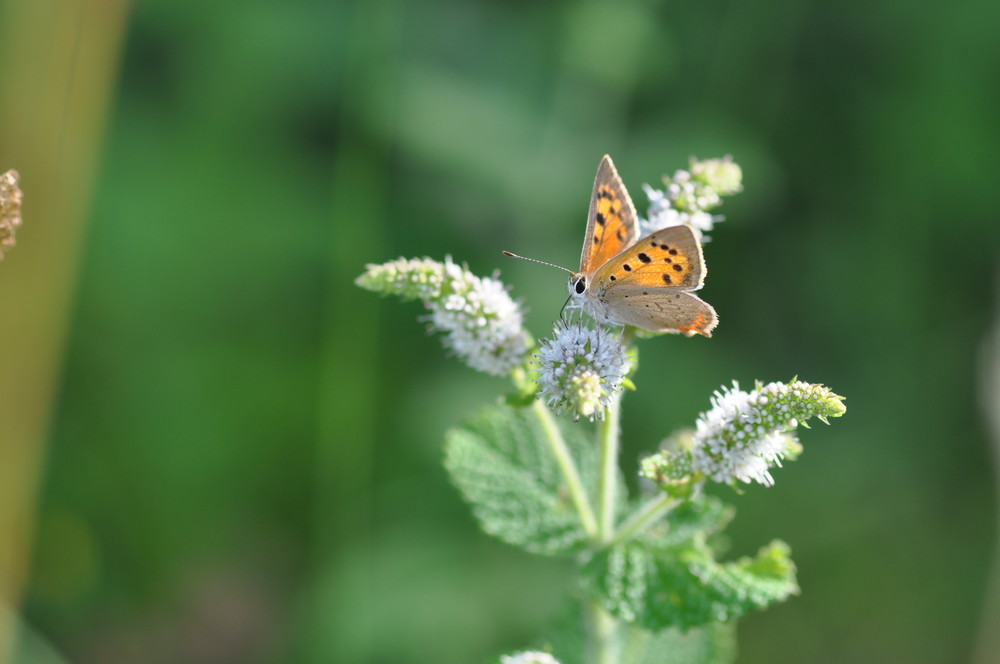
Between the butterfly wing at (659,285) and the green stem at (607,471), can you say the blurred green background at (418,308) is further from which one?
the butterfly wing at (659,285)

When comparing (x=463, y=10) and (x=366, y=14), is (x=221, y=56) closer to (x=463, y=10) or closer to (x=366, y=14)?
(x=366, y=14)

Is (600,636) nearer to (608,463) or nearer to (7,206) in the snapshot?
(608,463)

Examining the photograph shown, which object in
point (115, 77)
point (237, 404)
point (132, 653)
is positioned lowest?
point (132, 653)

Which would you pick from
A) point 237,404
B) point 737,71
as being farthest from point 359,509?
point 737,71

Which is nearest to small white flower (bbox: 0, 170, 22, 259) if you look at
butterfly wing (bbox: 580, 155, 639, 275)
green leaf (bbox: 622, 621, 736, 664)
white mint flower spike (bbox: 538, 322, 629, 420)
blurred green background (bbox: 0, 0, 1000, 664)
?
white mint flower spike (bbox: 538, 322, 629, 420)

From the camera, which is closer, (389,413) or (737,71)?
(389,413)

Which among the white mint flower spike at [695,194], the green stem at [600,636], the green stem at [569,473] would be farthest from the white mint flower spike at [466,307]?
the green stem at [600,636]

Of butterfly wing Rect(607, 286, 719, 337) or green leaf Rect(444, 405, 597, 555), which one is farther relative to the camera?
green leaf Rect(444, 405, 597, 555)

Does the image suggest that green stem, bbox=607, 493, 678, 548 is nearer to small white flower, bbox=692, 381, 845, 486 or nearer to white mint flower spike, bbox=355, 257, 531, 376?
small white flower, bbox=692, 381, 845, 486
